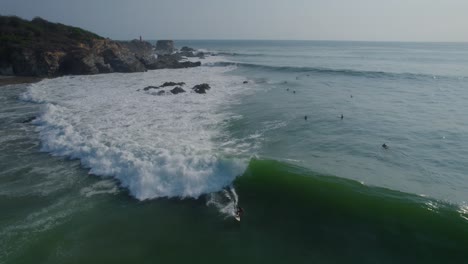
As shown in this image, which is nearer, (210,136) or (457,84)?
(210,136)

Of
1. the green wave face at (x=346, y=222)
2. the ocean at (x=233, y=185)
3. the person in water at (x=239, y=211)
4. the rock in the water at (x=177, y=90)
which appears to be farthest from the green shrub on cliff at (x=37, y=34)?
the green wave face at (x=346, y=222)

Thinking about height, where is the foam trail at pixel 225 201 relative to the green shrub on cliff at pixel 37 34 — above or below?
below

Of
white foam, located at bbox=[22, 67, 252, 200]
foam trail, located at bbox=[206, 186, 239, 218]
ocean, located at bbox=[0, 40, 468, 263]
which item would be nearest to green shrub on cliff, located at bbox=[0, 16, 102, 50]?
white foam, located at bbox=[22, 67, 252, 200]

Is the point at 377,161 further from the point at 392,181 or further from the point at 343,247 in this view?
the point at 343,247

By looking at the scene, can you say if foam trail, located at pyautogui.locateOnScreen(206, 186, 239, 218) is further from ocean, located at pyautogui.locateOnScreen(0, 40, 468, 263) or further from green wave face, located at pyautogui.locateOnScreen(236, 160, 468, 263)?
green wave face, located at pyautogui.locateOnScreen(236, 160, 468, 263)

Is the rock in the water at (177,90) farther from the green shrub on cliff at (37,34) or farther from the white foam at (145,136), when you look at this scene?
the green shrub on cliff at (37,34)

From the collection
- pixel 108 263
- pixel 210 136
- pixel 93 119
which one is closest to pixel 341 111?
pixel 210 136
